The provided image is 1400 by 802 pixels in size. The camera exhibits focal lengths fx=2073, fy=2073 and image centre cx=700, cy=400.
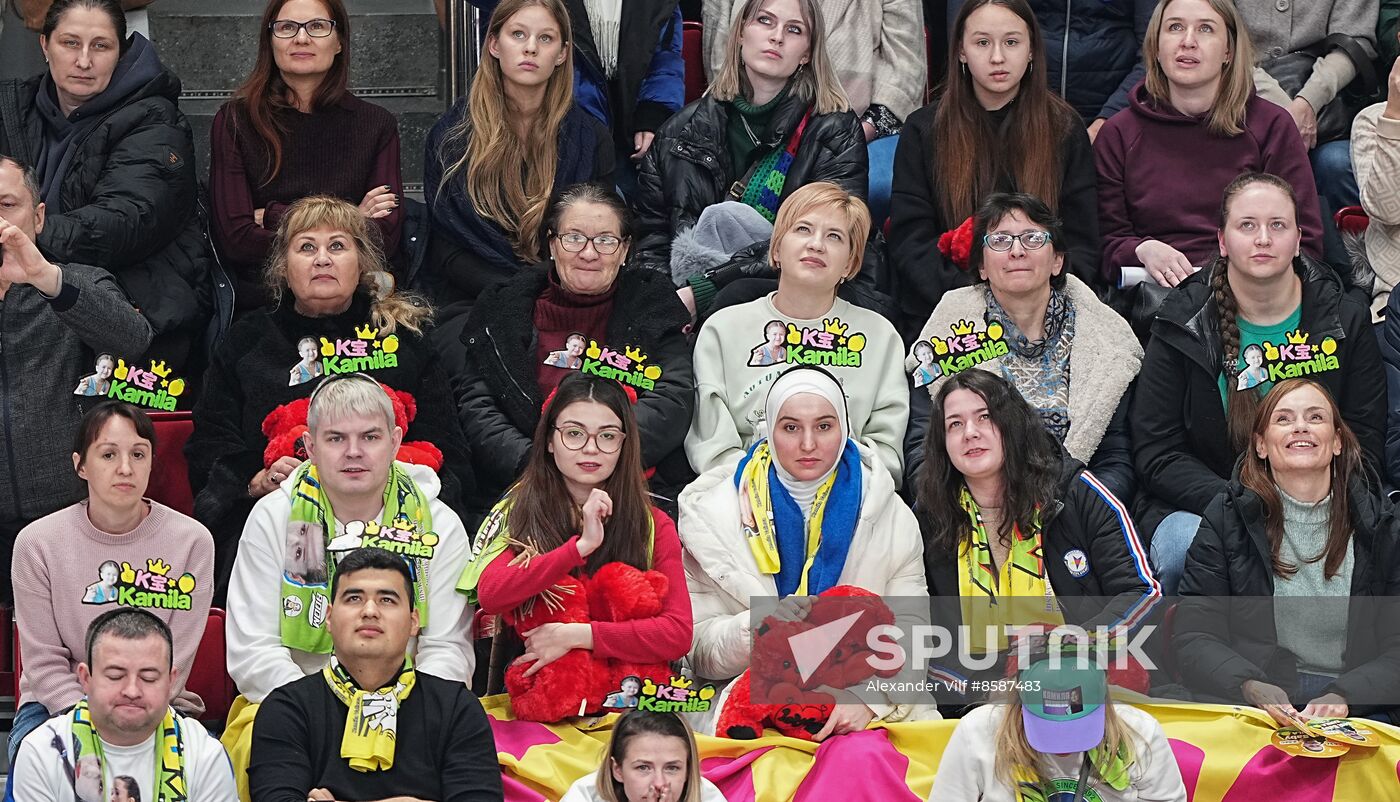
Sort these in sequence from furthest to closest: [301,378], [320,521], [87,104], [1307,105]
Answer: [1307,105], [87,104], [301,378], [320,521]

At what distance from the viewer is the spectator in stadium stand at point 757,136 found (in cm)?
618

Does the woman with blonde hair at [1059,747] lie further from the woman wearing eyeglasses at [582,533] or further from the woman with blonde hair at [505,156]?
the woman with blonde hair at [505,156]

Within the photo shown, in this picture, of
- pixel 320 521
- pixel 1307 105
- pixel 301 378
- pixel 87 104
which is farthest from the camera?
pixel 1307 105

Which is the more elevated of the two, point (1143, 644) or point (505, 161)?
point (505, 161)

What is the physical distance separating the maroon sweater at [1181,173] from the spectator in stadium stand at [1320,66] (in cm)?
34

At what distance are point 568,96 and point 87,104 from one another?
4.49 feet

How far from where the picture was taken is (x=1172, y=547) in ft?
17.0

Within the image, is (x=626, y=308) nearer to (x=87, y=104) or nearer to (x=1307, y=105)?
(x=87, y=104)

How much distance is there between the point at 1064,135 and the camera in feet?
19.8

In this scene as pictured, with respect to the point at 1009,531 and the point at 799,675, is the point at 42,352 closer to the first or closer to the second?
the point at 799,675

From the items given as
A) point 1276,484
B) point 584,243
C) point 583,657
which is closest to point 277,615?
point 583,657

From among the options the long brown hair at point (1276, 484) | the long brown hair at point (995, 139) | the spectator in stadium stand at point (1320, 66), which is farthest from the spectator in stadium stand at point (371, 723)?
the spectator in stadium stand at point (1320, 66)

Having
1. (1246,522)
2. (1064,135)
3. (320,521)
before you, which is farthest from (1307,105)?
(320,521)

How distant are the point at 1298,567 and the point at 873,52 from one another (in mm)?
2438
